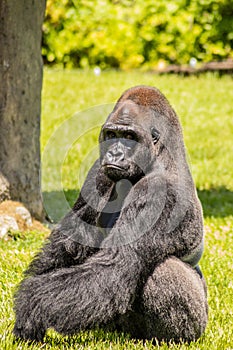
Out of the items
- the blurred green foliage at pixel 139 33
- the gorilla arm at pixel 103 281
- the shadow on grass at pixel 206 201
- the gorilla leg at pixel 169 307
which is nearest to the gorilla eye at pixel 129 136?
the gorilla arm at pixel 103 281

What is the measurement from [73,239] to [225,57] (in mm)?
11145

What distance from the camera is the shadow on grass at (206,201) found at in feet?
19.2

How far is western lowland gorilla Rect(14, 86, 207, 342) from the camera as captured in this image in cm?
329

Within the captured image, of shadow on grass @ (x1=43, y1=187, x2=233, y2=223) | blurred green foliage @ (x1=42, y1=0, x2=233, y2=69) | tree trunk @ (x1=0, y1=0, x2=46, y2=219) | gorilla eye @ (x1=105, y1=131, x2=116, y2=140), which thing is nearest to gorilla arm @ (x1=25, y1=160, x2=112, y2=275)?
gorilla eye @ (x1=105, y1=131, x2=116, y2=140)

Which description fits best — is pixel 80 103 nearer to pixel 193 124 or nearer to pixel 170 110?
pixel 193 124

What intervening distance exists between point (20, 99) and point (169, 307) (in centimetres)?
282

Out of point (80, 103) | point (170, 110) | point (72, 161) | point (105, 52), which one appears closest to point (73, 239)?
point (170, 110)

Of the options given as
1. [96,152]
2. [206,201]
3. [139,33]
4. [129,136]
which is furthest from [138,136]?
[139,33]

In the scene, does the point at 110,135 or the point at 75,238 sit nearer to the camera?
the point at 110,135

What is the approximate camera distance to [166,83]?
12.2 m

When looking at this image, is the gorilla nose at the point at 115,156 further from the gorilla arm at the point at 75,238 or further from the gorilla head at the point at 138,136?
the gorilla arm at the point at 75,238

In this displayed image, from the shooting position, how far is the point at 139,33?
14.0 meters

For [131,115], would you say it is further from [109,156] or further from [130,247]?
[130,247]

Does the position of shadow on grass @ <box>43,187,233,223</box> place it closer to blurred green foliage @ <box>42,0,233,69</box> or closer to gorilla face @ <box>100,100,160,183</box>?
gorilla face @ <box>100,100,160,183</box>
